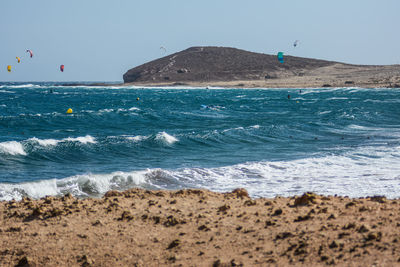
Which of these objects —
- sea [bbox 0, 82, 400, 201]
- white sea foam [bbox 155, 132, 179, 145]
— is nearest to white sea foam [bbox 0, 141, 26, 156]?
sea [bbox 0, 82, 400, 201]

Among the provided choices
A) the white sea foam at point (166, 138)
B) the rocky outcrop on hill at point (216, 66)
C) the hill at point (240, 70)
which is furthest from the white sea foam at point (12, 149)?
the rocky outcrop on hill at point (216, 66)

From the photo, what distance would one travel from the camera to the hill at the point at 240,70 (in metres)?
109

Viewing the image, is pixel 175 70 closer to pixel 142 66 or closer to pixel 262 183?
pixel 142 66

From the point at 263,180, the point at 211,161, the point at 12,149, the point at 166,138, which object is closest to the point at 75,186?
the point at 263,180

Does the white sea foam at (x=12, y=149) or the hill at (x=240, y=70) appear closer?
the white sea foam at (x=12, y=149)

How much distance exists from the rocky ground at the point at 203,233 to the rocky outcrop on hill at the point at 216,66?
113 m

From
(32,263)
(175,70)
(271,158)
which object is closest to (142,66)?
(175,70)

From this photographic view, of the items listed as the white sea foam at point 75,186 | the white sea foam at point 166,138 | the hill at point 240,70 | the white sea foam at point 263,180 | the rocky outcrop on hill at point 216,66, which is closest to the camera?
the white sea foam at point 75,186

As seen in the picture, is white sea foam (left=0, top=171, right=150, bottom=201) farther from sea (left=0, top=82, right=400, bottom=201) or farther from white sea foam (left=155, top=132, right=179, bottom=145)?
white sea foam (left=155, top=132, right=179, bottom=145)

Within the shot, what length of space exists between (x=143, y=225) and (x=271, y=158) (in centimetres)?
915

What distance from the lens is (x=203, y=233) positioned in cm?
612

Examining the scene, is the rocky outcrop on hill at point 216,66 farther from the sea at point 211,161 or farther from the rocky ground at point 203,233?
the rocky ground at point 203,233

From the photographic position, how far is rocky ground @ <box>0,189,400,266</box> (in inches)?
207

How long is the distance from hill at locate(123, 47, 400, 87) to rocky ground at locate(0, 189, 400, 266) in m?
95.1
